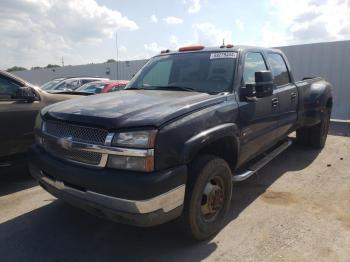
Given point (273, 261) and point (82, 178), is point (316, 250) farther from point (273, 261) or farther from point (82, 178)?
point (82, 178)

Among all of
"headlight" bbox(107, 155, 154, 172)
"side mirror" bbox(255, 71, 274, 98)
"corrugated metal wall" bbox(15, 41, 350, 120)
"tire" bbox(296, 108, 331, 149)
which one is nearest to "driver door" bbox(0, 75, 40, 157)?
"headlight" bbox(107, 155, 154, 172)

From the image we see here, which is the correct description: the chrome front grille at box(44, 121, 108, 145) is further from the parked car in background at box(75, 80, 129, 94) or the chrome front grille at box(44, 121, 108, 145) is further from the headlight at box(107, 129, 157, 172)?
the parked car in background at box(75, 80, 129, 94)

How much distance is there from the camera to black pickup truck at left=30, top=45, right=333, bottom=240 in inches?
111

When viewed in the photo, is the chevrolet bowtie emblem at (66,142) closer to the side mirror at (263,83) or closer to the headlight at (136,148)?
Answer: the headlight at (136,148)

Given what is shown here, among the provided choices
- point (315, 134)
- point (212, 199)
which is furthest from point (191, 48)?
point (315, 134)

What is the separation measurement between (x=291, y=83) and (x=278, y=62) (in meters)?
0.45

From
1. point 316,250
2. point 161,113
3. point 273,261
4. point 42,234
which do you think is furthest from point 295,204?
point 42,234

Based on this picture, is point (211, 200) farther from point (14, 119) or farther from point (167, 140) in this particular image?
point (14, 119)

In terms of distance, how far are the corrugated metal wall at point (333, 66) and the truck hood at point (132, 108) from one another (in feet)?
30.0

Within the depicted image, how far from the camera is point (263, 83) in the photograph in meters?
4.00

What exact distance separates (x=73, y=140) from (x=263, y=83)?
2165 millimetres

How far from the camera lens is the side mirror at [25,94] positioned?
5090 millimetres

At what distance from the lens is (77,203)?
3.08 metres

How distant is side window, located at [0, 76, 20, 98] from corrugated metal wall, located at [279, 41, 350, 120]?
968 cm
